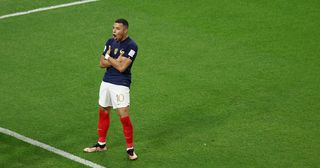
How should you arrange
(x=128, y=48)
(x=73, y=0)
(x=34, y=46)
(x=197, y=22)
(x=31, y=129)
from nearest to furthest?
(x=128, y=48)
(x=31, y=129)
(x=34, y=46)
(x=197, y=22)
(x=73, y=0)

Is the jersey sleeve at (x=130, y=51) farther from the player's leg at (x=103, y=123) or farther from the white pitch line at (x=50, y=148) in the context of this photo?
the white pitch line at (x=50, y=148)

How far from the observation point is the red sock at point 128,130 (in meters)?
11.0

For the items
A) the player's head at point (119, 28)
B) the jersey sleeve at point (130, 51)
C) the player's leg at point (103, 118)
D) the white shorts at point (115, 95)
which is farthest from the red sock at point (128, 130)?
the player's head at point (119, 28)

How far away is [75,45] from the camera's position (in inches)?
612

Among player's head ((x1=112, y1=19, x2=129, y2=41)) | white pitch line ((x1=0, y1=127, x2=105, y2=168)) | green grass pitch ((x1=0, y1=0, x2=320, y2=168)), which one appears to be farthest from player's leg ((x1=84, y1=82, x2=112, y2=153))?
player's head ((x1=112, y1=19, x2=129, y2=41))

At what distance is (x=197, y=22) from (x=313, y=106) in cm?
464

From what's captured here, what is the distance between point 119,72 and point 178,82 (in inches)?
128

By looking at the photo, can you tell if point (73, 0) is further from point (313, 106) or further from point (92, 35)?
point (313, 106)

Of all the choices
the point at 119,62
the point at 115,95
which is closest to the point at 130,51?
the point at 119,62

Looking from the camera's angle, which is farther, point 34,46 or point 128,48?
point 34,46

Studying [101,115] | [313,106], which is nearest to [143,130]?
[101,115]

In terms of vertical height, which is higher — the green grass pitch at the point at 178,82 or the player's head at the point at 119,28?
the player's head at the point at 119,28

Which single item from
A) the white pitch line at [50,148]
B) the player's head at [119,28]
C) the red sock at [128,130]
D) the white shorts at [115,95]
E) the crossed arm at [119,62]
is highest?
the player's head at [119,28]

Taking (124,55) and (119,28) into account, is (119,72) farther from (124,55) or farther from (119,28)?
(119,28)
